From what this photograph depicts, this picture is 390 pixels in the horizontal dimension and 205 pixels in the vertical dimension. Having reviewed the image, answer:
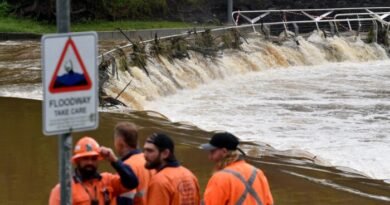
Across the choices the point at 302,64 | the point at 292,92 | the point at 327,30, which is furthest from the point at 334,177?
the point at 327,30

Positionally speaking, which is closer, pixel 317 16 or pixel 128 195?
pixel 128 195

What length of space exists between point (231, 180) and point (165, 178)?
0.44m

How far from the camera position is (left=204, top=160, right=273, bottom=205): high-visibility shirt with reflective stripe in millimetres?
5023

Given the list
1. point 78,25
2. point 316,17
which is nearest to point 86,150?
point 78,25

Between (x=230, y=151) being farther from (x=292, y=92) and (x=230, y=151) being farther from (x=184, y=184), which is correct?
(x=292, y=92)

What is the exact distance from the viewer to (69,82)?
4.07 metres

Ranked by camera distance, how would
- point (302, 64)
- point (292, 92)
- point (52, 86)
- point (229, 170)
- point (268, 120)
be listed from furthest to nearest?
point (302, 64) → point (292, 92) → point (268, 120) → point (229, 170) → point (52, 86)

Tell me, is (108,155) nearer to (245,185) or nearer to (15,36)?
(245,185)

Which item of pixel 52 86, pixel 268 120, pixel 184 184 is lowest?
pixel 268 120

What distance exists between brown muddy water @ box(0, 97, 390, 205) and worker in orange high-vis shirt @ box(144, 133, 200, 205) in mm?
4083

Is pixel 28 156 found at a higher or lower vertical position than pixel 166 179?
lower

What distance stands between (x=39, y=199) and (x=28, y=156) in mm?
2225

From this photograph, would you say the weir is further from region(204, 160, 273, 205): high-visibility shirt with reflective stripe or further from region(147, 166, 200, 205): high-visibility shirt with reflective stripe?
region(204, 160, 273, 205): high-visibility shirt with reflective stripe

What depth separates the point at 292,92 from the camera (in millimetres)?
22500
